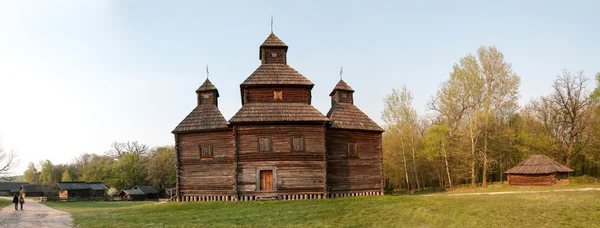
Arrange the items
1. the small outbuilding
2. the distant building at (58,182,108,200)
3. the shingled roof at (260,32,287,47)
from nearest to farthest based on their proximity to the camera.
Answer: the shingled roof at (260,32,287,47) < the distant building at (58,182,108,200) < the small outbuilding

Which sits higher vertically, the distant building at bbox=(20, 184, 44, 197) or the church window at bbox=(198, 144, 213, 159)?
the church window at bbox=(198, 144, 213, 159)

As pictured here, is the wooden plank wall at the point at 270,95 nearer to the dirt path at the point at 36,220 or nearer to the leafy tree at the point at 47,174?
the dirt path at the point at 36,220

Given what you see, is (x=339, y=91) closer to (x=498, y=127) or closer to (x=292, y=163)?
(x=292, y=163)

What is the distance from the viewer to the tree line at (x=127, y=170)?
8094 centimetres

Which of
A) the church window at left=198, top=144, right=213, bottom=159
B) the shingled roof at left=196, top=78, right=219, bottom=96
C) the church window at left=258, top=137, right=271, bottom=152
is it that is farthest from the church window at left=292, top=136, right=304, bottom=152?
the shingled roof at left=196, top=78, right=219, bottom=96

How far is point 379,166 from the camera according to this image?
1243 inches

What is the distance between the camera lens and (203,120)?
30.3 meters

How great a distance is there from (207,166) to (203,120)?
3169 millimetres

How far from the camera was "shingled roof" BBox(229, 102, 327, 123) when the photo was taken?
91.4 feet

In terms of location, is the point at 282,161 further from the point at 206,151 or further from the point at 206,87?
the point at 206,87

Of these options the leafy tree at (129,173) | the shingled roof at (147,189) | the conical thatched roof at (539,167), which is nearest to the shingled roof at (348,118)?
the conical thatched roof at (539,167)

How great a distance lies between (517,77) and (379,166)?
18.2m

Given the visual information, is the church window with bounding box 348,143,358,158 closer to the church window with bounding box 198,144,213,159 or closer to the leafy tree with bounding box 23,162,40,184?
the church window with bounding box 198,144,213,159

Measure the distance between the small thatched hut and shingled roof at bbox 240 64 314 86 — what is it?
22.5m
